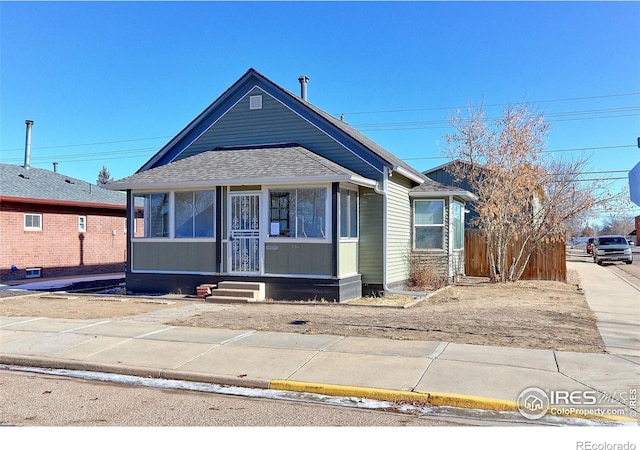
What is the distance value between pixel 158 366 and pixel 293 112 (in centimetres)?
1028

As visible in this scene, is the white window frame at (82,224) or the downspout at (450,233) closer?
the downspout at (450,233)

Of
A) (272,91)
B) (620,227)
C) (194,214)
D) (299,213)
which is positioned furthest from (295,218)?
(620,227)

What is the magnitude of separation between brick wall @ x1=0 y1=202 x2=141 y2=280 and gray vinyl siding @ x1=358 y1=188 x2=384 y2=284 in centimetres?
1374

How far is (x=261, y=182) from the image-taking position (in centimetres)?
1373

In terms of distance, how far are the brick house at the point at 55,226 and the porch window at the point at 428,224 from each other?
46.1ft

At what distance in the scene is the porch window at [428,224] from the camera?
17.9m

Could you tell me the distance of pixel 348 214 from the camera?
14.4 m

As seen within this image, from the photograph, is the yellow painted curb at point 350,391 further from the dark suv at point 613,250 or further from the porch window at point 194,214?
the dark suv at point 613,250

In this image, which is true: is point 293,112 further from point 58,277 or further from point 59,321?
point 58,277

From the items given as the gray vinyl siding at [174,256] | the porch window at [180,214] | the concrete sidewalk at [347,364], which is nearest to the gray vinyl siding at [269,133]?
the porch window at [180,214]

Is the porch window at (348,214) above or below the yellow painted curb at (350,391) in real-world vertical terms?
above

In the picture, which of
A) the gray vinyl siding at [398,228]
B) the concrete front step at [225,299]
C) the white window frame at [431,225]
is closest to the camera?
the concrete front step at [225,299]

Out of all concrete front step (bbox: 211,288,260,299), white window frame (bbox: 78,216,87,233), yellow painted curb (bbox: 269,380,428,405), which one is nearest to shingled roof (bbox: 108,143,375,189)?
concrete front step (bbox: 211,288,260,299)

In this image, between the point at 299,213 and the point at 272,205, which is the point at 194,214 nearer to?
the point at 272,205
